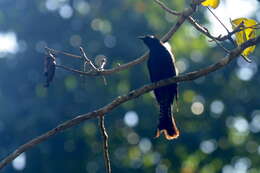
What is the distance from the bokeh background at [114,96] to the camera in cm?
1491

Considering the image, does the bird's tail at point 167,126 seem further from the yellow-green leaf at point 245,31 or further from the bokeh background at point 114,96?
the bokeh background at point 114,96

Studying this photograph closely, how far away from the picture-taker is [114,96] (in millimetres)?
14852

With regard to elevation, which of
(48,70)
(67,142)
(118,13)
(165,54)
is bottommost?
(48,70)

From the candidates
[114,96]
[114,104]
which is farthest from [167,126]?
[114,96]

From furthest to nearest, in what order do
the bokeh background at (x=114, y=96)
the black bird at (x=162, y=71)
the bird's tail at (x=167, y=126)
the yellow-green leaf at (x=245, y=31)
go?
the bokeh background at (x=114, y=96), the black bird at (x=162, y=71), the bird's tail at (x=167, y=126), the yellow-green leaf at (x=245, y=31)

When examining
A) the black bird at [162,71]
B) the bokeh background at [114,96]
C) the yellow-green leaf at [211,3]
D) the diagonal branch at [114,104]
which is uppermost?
the bokeh background at [114,96]

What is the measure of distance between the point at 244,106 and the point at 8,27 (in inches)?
254

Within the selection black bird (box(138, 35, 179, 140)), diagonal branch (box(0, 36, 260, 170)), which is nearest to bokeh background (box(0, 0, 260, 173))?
black bird (box(138, 35, 179, 140))

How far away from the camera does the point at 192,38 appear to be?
17266mm

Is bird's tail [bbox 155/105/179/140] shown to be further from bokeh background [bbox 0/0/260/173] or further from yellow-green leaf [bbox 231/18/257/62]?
bokeh background [bbox 0/0/260/173]

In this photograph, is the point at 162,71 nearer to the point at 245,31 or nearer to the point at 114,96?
the point at 245,31

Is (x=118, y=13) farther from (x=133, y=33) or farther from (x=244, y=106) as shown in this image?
(x=244, y=106)

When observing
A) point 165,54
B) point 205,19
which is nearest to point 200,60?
point 205,19

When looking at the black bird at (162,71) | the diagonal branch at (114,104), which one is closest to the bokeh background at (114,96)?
the black bird at (162,71)
